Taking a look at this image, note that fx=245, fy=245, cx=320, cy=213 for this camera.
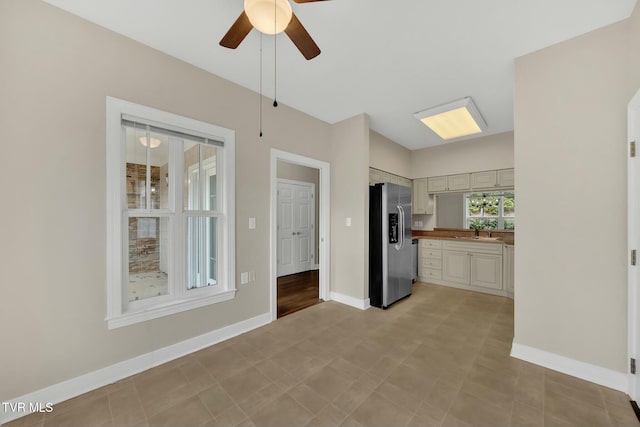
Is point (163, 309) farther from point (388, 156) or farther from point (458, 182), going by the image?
point (458, 182)

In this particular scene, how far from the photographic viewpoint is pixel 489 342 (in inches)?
98.7

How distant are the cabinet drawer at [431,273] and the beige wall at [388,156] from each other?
1960 mm

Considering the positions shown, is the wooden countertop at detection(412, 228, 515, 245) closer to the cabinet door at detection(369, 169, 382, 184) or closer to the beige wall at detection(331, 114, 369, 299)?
the cabinet door at detection(369, 169, 382, 184)

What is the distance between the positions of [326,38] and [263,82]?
37.3 inches

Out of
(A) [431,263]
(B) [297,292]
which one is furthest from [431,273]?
(B) [297,292]

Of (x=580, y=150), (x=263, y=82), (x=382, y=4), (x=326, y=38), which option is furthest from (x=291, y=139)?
(x=580, y=150)

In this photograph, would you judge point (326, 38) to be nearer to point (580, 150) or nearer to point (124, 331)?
point (580, 150)

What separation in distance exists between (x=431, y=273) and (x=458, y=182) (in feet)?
5.98

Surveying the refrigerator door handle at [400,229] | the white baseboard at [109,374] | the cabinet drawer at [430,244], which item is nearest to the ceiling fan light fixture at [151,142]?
the white baseboard at [109,374]

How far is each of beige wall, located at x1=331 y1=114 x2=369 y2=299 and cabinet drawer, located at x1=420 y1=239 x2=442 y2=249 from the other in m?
1.84

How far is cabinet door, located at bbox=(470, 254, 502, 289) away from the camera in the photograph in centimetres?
394

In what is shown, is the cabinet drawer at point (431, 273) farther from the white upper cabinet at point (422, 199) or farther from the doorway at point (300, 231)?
the doorway at point (300, 231)

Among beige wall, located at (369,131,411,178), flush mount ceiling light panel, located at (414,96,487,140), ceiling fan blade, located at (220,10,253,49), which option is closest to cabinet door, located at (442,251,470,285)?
beige wall, located at (369,131,411,178)

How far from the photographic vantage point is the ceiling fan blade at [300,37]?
1.49 metres
